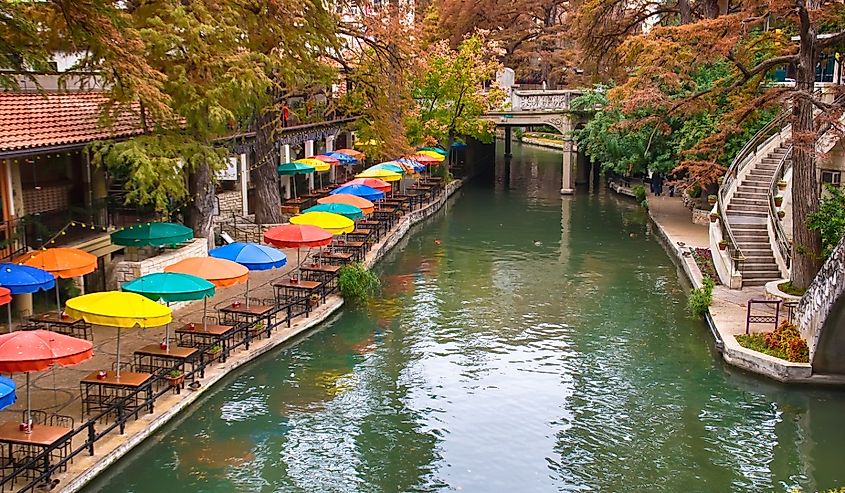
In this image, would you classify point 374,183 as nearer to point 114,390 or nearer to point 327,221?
point 327,221

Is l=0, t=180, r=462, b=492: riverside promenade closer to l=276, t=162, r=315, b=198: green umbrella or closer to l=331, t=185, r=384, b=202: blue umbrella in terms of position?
l=331, t=185, r=384, b=202: blue umbrella

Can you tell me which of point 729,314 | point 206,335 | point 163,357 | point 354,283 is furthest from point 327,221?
point 729,314

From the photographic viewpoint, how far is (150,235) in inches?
980

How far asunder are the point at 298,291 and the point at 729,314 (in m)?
12.5

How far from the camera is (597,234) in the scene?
42062 millimetres

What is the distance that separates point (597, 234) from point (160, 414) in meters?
27.8

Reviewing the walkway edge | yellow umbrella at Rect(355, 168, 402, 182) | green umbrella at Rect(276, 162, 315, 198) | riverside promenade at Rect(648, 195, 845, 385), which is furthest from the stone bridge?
the walkway edge

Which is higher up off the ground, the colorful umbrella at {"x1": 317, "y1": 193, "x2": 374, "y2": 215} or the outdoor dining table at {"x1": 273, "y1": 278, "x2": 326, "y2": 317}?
the colorful umbrella at {"x1": 317, "y1": 193, "x2": 374, "y2": 215}

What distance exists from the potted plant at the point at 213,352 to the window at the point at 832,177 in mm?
22039

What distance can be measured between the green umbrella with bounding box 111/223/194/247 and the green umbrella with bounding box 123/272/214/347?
4969mm

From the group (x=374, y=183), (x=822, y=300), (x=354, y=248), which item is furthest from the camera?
(x=374, y=183)

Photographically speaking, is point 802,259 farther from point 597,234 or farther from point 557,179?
point 557,179

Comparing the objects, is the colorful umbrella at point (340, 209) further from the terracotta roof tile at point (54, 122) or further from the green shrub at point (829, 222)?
the green shrub at point (829, 222)

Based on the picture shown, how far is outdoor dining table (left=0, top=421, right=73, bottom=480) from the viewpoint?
14.8 metres
